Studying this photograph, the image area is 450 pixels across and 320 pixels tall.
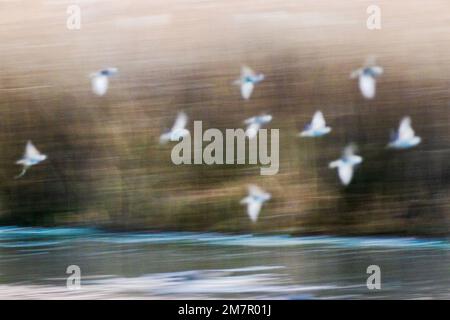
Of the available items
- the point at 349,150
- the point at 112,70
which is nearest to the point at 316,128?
the point at 349,150

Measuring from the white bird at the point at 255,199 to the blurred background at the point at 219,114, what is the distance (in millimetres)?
45

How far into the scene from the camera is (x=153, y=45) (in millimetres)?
3545

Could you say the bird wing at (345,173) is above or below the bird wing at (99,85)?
below

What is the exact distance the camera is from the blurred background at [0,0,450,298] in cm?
352

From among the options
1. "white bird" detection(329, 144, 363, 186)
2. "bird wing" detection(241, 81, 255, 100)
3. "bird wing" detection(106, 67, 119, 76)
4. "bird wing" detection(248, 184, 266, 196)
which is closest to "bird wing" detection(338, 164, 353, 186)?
"white bird" detection(329, 144, 363, 186)

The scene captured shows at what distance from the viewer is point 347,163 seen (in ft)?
11.6

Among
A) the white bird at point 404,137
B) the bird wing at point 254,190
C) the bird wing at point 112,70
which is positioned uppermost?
the bird wing at point 112,70

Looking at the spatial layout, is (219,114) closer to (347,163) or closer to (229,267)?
(347,163)

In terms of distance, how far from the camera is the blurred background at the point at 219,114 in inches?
138

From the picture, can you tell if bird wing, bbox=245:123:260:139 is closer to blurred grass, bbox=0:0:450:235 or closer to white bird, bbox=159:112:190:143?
blurred grass, bbox=0:0:450:235

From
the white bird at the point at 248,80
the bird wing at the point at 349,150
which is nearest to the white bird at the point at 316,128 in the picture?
the bird wing at the point at 349,150

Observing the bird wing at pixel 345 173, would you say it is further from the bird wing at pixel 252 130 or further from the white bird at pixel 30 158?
the white bird at pixel 30 158
